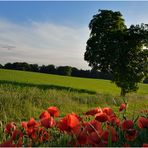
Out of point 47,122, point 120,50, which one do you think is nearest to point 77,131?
point 47,122

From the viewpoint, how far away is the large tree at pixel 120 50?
40.8 meters

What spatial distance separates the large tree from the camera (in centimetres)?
4084

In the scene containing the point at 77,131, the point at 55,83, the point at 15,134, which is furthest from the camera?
the point at 55,83

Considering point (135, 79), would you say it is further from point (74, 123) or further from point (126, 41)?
point (74, 123)

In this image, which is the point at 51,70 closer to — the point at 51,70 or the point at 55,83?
the point at 51,70

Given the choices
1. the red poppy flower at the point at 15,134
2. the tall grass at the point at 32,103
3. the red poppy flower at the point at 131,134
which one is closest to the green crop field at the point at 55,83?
the tall grass at the point at 32,103

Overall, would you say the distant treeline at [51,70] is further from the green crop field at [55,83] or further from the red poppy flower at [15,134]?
the red poppy flower at [15,134]

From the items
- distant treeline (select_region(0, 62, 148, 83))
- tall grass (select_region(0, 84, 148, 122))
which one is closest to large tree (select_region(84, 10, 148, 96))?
tall grass (select_region(0, 84, 148, 122))

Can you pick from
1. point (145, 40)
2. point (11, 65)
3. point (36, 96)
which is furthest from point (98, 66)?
point (11, 65)

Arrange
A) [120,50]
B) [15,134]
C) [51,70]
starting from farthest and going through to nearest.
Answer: [51,70] < [120,50] < [15,134]

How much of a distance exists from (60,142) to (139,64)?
3839 centimetres

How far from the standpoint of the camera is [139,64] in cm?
4172

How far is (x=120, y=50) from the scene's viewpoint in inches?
1601

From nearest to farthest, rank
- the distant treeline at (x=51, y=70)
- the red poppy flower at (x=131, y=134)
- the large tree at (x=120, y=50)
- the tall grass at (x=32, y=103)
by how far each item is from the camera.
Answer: the red poppy flower at (x=131, y=134) < the tall grass at (x=32, y=103) < the large tree at (x=120, y=50) < the distant treeline at (x=51, y=70)
